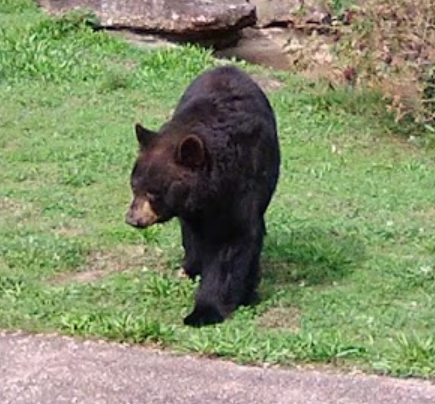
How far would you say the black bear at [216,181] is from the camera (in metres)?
7.66

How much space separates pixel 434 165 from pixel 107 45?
170 inches

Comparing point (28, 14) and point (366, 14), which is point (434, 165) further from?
point (28, 14)

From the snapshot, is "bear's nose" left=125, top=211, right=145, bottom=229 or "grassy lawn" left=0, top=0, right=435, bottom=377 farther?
"bear's nose" left=125, top=211, right=145, bottom=229

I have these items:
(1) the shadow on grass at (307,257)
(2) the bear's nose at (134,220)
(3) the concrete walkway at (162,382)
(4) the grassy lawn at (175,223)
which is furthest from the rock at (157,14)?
(3) the concrete walkway at (162,382)

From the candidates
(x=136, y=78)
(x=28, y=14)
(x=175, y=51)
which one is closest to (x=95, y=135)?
(x=136, y=78)

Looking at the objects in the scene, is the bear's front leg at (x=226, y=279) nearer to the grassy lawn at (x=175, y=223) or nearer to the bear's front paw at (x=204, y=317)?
the bear's front paw at (x=204, y=317)

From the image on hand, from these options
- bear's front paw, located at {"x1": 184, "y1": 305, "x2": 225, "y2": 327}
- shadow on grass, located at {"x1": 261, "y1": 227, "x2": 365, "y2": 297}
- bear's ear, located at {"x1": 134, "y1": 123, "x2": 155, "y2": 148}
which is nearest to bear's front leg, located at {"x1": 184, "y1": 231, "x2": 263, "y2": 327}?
bear's front paw, located at {"x1": 184, "y1": 305, "x2": 225, "y2": 327}

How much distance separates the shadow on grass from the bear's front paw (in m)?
0.61

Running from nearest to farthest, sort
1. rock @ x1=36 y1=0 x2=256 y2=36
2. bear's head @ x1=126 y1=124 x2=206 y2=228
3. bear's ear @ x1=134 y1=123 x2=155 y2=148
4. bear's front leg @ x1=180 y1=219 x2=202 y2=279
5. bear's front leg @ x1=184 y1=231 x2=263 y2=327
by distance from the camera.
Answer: bear's head @ x1=126 y1=124 x2=206 y2=228, bear's ear @ x1=134 y1=123 x2=155 y2=148, bear's front leg @ x1=184 y1=231 x2=263 y2=327, bear's front leg @ x1=180 y1=219 x2=202 y2=279, rock @ x1=36 y1=0 x2=256 y2=36

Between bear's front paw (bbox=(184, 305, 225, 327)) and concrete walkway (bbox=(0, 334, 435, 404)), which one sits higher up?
concrete walkway (bbox=(0, 334, 435, 404))

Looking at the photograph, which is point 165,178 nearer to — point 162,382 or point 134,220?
point 134,220

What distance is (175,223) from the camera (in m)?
9.77

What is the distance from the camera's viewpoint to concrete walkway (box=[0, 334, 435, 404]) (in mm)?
6484

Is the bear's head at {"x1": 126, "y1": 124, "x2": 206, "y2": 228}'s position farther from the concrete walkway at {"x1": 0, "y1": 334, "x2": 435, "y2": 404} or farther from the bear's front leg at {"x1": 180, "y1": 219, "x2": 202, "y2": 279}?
the concrete walkway at {"x1": 0, "y1": 334, "x2": 435, "y2": 404}
